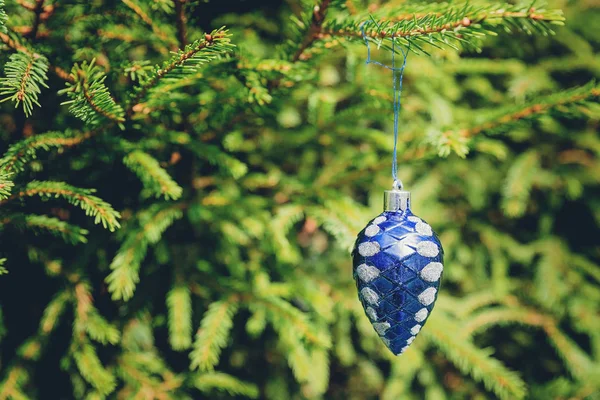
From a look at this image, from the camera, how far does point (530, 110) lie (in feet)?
3.43

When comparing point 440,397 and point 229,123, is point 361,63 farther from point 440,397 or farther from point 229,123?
point 440,397

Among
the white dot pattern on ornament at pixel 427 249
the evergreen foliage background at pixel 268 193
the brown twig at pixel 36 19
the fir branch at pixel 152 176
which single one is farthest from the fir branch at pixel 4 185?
the white dot pattern on ornament at pixel 427 249

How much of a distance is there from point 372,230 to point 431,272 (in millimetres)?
153

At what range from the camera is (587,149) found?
1.83 metres

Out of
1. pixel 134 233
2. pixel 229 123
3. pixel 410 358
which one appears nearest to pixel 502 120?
pixel 229 123

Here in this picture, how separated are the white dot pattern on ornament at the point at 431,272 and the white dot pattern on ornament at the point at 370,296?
→ 109 millimetres

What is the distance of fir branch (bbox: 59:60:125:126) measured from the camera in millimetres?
806

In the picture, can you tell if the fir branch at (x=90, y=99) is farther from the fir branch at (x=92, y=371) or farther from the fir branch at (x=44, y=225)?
the fir branch at (x=92, y=371)

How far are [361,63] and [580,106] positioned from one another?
64 cm

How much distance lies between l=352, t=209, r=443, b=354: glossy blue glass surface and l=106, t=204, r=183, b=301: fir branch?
57 centimetres

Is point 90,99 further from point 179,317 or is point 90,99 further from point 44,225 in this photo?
point 179,317

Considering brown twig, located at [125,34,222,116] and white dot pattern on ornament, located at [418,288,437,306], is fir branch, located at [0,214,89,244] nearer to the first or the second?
brown twig, located at [125,34,222,116]

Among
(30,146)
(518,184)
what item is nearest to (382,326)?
(30,146)

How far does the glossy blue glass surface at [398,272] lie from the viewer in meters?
0.84
